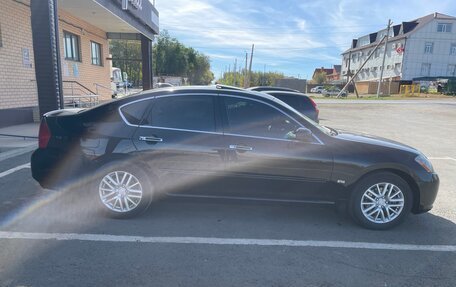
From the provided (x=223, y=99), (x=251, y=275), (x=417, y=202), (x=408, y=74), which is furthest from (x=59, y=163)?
(x=408, y=74)

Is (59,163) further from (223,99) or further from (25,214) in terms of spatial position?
(223,99)

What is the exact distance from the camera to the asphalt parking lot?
3018 millimetres

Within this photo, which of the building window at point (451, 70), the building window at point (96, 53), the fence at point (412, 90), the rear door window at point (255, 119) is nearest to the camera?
the rear door window at point (255, 119)

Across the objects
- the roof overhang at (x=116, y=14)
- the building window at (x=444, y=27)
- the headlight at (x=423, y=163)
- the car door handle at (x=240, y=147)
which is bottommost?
the headlight at (x=423, y=163)

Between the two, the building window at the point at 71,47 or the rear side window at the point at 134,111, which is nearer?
the rear side window at the point at 134,111

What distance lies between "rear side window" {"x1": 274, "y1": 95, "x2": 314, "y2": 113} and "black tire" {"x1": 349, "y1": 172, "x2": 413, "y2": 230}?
617 centimetres

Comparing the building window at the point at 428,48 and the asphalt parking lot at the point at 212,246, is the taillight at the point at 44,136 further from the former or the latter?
the building window at the point at 428,48

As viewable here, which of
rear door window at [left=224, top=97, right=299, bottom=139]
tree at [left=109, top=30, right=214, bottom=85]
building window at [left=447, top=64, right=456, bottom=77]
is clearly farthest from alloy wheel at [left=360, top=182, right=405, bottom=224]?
building window at [left=447, top=64, right=456, bottom=77]

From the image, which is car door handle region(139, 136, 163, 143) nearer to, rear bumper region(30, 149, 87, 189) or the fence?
rear bumper region(30, 149, 87, 189)

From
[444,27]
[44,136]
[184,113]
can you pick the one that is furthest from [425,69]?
[44,136]

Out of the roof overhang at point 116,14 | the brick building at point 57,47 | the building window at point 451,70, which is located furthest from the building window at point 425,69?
the brick building at point 57,47

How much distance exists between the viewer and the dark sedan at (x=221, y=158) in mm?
4004

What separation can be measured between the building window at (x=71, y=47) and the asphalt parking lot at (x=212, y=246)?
38.5 feet

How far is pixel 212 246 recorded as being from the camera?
3.57m
